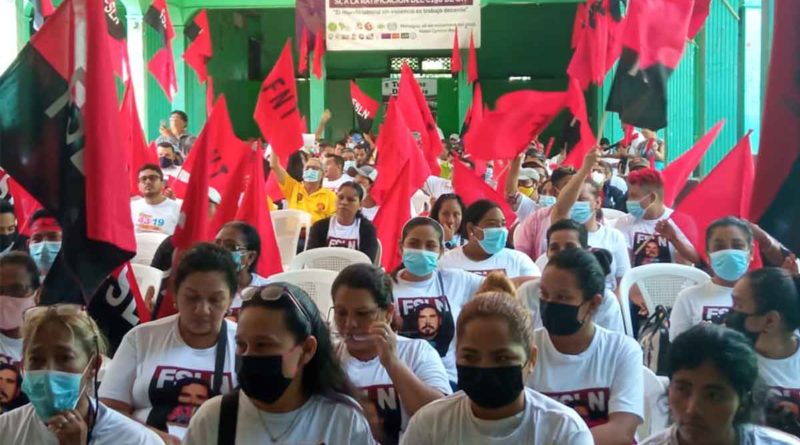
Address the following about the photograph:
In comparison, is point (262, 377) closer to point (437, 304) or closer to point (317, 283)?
point (437, 304)

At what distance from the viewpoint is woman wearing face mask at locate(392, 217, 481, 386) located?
14.9ft

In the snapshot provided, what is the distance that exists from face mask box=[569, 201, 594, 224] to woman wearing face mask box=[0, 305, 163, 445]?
3.93 meters

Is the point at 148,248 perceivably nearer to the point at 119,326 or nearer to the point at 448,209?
the point at 448,209

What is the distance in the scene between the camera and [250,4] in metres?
18.8

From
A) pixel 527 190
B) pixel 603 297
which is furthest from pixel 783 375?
pixel 527 190

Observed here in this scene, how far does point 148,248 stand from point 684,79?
919 centimetres

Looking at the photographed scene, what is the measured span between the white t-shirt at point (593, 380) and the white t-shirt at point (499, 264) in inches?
80.8

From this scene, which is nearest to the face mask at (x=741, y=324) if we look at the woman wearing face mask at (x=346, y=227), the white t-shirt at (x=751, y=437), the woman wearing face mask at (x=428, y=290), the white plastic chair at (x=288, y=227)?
the white t-shirt at (x=751, y=437)

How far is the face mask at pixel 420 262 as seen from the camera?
479 cm

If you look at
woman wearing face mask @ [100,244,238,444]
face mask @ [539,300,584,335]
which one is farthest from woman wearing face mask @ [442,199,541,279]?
woman wearing face mask @ [100,244,238,444]

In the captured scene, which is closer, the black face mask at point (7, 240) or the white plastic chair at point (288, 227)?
the black face mask at point (7, 240)

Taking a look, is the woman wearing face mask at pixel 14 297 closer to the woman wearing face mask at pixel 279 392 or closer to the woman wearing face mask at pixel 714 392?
the woman wearing face mask at pixel 279 392

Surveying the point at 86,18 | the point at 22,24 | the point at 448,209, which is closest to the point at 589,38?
the point at 448,209

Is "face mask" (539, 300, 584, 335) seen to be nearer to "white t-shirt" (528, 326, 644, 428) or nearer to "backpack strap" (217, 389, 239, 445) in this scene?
"white t-shirt" (528, 326, 644, 428)
